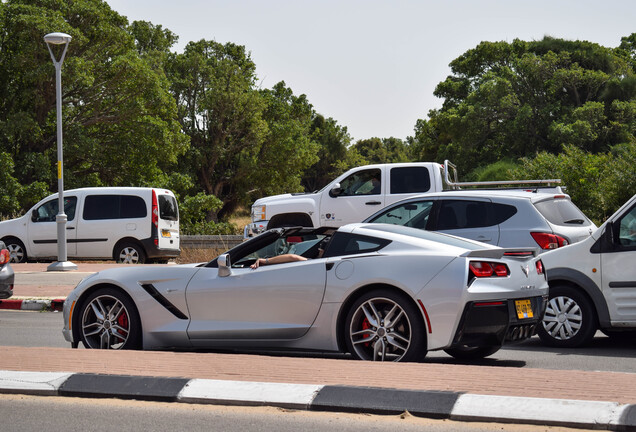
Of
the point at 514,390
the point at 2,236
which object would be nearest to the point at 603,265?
the point at 514,390

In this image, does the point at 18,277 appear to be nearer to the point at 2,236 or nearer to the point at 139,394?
the point at 2,236

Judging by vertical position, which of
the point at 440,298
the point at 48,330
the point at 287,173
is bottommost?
the point at 48,330

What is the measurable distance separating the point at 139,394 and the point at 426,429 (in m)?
2.17

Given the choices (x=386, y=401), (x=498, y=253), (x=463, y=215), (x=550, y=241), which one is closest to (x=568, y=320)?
(x=550, y=241)

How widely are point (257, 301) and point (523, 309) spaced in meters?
2.39

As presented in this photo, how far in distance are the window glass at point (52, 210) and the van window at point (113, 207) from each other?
425mm

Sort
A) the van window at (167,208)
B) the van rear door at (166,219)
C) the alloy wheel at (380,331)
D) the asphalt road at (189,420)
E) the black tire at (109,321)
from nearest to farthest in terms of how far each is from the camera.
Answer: the asphalt road at (189,420), the alloy wheel at (380,331), the black tire at (109,321), the van rear door at (166,219), the van window at (167,208)

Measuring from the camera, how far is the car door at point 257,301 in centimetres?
745

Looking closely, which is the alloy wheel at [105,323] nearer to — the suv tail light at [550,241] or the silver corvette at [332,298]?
the silver corvette at [332,298]

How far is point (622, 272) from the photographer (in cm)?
884

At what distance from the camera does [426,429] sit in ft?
16.7

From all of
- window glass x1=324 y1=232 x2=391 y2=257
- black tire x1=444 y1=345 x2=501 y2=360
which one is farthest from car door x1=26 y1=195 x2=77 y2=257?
black tire x1=444 y1=345 x2=501 y2=360

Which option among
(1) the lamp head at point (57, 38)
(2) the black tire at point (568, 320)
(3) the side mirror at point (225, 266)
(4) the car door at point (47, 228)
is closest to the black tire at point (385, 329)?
(3) the side mirror at point (225, 266)

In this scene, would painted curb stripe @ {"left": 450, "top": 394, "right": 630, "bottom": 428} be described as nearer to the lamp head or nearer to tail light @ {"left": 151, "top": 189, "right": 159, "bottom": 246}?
tail light @ {"left": 151, "top": 189, "right": 159, "bottom": 246}
